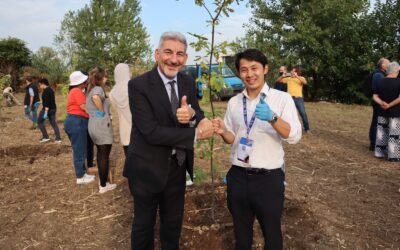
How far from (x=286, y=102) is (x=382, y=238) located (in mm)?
2378

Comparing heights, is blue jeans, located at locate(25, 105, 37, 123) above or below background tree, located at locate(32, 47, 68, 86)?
below

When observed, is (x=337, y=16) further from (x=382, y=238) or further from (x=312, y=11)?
(x=382, y=238)

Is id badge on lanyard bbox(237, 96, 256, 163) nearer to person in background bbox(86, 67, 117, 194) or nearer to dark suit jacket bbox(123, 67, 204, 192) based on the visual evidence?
dark suit jacket bbox(123, 67, 204, 192)

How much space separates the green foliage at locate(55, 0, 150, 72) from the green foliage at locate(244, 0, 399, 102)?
43.1 ft

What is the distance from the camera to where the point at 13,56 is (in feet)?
90.4

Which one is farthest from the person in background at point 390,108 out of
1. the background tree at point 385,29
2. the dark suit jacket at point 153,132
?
the background tree at point 385,29

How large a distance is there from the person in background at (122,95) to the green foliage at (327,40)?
1479 cm

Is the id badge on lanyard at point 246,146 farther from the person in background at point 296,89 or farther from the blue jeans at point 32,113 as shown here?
the blue jeans at point 32,113

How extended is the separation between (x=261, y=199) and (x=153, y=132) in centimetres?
94

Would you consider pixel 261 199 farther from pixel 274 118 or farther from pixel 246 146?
pixel 274 118

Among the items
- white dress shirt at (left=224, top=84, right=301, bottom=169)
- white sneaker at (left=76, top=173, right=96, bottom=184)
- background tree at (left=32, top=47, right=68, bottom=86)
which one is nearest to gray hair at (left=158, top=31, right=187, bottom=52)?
white dress shirt at (left=224, top=84, right=301, bottom=169)

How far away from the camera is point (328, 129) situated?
10.7 metres

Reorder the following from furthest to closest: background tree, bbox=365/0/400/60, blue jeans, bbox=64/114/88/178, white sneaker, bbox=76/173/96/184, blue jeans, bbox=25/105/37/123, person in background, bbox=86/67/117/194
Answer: background tree, bbox=365/0/400/60, blue jeans, bbox=25/105/37/123, white sneaker, bbox=76/173/96/184, blue jeans, bbox=64/114/88/178, person in background, bbox=86/67/117/194

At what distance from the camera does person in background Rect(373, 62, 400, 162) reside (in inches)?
273
